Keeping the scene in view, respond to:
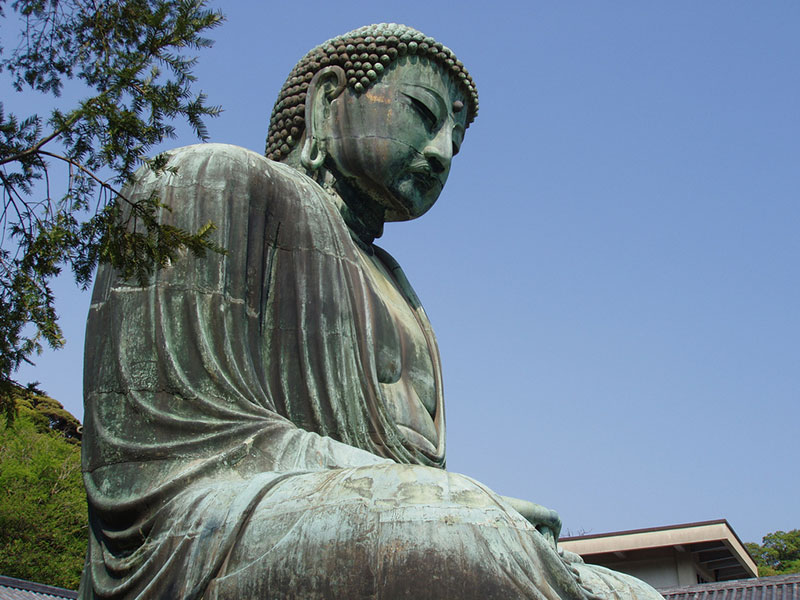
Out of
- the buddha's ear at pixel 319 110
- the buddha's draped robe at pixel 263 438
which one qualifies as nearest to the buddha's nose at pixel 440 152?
the buddha's ear at pixel 319 110

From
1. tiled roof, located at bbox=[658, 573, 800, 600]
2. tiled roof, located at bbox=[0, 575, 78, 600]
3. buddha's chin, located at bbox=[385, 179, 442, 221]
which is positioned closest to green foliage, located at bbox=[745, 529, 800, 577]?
tiled roof, located at bbox=[658, 573, 800, 600]

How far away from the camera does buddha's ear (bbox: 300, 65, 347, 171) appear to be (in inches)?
237

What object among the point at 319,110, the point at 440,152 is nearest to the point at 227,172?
the point at 319,110

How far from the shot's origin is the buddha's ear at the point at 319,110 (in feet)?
19.7

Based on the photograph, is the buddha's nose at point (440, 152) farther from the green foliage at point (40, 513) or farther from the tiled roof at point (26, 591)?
the green foliage at point (40, 513)

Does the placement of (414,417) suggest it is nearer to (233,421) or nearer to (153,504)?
(233,421)

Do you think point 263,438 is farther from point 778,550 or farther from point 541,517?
point 778,550

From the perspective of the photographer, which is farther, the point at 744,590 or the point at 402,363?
the point at 744,590

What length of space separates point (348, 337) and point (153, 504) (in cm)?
141

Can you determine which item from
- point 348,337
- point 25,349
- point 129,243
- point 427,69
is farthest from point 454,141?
point 25,349

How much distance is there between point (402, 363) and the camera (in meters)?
5.71

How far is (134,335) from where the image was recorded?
4.71 m

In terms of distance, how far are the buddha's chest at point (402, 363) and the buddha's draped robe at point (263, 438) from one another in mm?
73

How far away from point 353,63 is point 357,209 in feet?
2.80
